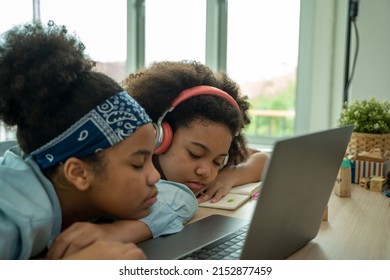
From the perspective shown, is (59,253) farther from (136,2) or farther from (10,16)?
→ (136,2)

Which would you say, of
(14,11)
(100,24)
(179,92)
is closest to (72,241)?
(179,92)

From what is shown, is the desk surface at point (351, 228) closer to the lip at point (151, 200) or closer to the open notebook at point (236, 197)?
the open notebook at point (236, 197)

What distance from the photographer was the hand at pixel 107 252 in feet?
2.10

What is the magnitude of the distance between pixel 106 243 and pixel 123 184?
→ 147 millimetres

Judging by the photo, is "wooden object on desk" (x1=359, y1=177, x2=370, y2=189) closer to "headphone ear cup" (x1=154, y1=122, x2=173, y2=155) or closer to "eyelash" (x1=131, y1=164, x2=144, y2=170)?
"headphone ear cup" (x1=154, y1=122, x2=173, y2=155)

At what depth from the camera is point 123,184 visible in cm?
79

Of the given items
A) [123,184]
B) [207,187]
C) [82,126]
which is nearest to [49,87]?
[82,126]

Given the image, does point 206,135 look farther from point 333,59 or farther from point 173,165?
point 333,59

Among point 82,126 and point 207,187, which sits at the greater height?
point 82,126

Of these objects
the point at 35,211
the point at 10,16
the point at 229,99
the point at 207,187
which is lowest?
the point at 207,187

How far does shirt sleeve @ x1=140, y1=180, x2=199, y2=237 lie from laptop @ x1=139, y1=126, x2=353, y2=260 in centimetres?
2

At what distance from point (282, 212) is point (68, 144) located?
0.37 meters

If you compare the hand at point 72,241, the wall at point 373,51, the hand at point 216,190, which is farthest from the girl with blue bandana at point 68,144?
the wall at point 373,51

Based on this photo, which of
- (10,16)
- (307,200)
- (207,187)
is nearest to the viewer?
(307,200)
